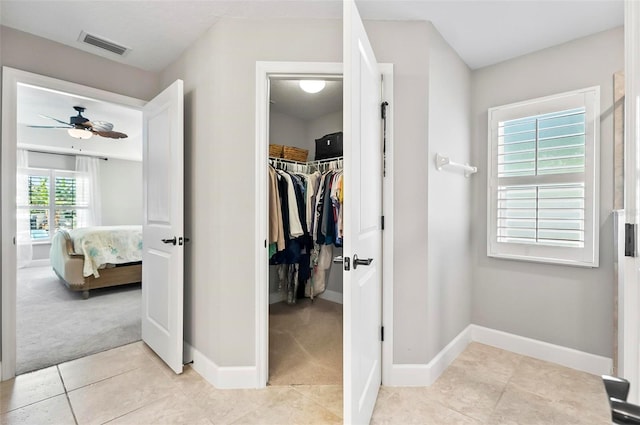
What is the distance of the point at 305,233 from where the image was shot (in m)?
3.03

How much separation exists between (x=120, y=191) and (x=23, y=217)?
1767mm

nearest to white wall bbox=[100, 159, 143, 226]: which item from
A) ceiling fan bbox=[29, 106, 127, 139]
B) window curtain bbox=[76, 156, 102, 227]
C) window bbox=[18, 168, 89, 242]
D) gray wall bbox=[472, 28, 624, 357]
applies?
window curtain bbox=[76, 156, 102, 227]

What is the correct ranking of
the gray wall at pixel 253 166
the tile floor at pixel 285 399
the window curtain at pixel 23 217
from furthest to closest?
1. the window curtain at pixel 23 217
2. the gray wall at pixel 253 166
3. the tile floor at pixel 285 399

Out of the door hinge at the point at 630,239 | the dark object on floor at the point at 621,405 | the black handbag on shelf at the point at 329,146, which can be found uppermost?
the black handbag on shelf at the point at 329,146

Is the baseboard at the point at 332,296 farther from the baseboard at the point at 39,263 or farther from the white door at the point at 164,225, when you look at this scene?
the baseboard at the point at 39,263

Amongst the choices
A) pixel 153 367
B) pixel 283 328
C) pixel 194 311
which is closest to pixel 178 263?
pixel 194 311

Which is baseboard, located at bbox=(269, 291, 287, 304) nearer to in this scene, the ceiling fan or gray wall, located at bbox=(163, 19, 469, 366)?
gray wall, located at bbox=(163, 19, 469, 366)

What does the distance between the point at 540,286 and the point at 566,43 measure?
6.01 ft

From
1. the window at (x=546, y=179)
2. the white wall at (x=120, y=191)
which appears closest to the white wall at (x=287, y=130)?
the window at (x=546, y=179)

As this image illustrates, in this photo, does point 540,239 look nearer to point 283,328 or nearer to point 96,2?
point 283,328

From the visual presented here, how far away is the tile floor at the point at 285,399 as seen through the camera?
1573 millimetres

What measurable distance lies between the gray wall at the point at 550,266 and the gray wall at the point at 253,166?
91cm

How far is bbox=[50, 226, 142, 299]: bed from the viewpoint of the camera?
372cm

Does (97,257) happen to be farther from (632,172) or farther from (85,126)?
(632,172)
